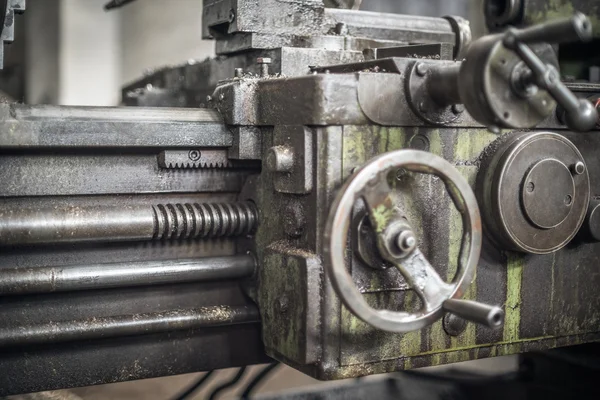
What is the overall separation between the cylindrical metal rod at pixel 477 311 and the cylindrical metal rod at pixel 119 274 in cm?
41

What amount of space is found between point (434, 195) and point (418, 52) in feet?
0.94

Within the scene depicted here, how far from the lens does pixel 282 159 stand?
4.13 ft

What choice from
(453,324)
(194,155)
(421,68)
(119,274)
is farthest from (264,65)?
(453,324)

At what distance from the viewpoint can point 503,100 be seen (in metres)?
1.12

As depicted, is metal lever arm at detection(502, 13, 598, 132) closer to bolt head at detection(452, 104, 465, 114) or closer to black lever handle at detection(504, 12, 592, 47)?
black lever handle at detection(504, 12, 592, 47)

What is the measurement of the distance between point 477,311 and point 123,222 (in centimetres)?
60

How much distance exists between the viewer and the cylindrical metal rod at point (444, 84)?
1.22 metres

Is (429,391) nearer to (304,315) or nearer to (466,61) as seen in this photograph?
(304,315)

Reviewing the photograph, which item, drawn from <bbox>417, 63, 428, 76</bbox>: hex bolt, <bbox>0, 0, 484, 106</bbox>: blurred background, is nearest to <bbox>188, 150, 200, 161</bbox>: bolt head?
<bbox>417, 63, 428, 76</bbox>: hex bolt

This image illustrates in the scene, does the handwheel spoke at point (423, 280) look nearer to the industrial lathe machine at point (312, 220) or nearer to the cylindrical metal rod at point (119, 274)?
the industrial lathe machine at point (312, 220)

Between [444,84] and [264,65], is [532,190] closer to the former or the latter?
[444,84]

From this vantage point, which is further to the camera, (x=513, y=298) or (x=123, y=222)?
(x=513, y=298)

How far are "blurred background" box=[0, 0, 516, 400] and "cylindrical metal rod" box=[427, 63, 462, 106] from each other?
3131 millimetres

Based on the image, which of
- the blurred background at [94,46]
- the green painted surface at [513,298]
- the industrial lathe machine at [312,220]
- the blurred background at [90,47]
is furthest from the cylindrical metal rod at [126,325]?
the blurred background at [90,47]
